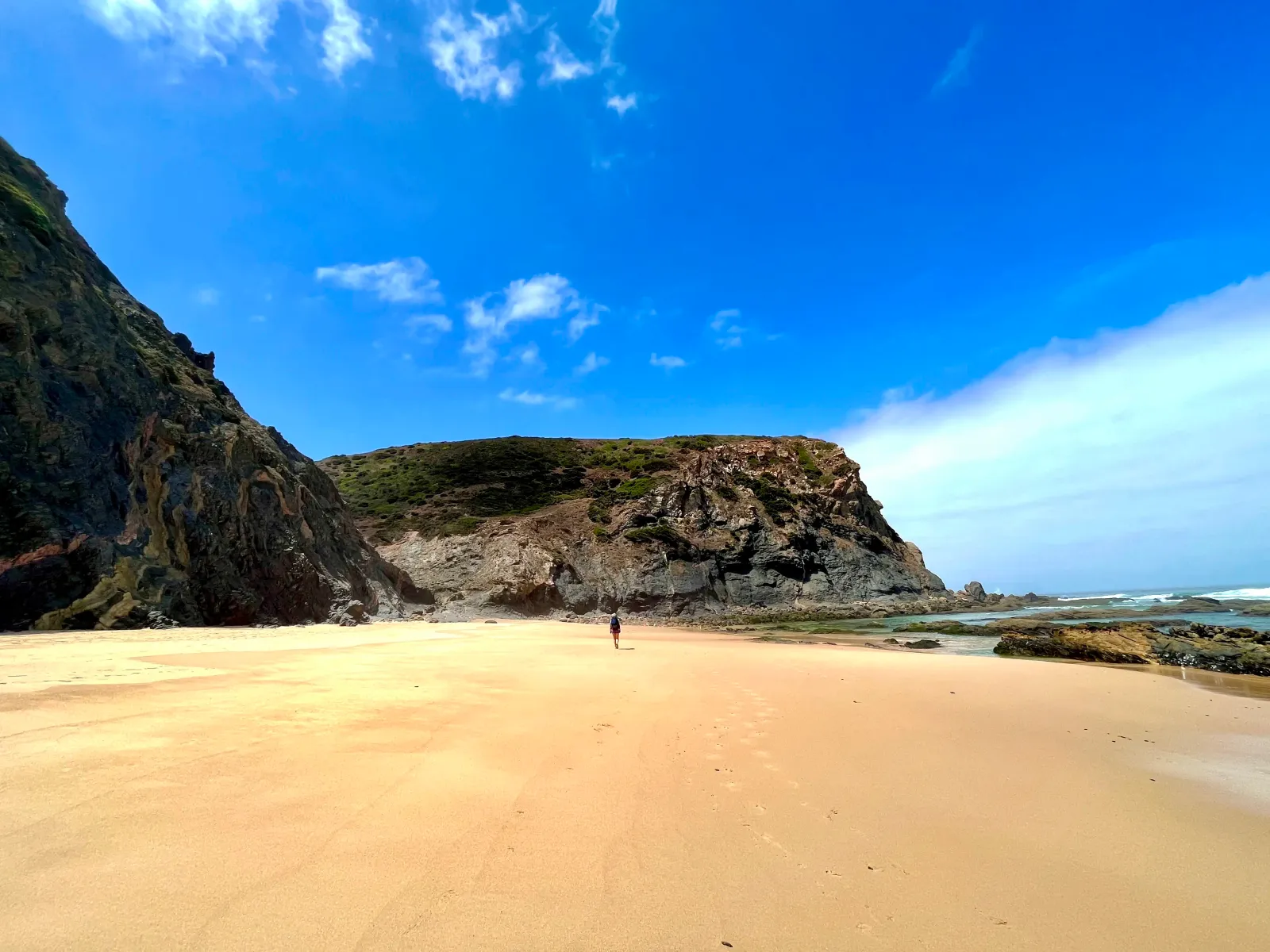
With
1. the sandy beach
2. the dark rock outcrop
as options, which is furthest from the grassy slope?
the sandy beach

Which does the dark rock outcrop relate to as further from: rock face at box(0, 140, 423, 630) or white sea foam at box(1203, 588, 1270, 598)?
rock face at box(0, 140, 423, 630)

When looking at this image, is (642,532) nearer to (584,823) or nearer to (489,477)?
(489,477)

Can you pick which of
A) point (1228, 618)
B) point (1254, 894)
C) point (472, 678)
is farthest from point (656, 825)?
point (1228, 618)

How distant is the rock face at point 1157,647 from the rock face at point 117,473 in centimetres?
2563

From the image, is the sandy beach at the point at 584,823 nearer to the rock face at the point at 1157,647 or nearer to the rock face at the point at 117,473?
the rock face at the point at 117,473

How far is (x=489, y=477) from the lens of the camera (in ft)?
233

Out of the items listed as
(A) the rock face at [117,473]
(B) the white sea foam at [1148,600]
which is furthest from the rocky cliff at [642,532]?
(B) the white sea foam at [1148,600]

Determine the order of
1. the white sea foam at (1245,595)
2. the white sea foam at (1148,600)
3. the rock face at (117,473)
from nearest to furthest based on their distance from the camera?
1. the rock face at (117,473)
2. the white sea foam at (1148,600)
3. the white sea foam at (1245,595)

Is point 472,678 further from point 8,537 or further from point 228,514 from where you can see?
point 228,514

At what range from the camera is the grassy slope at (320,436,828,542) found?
59.8 m

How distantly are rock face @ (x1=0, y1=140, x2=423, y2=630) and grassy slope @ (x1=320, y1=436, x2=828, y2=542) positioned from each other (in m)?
29.4

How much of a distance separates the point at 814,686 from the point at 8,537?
62.3 feet

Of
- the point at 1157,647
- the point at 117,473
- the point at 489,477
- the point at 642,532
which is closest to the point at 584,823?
the point at 1157,647

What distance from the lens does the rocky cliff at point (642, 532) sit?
48.3 metres
